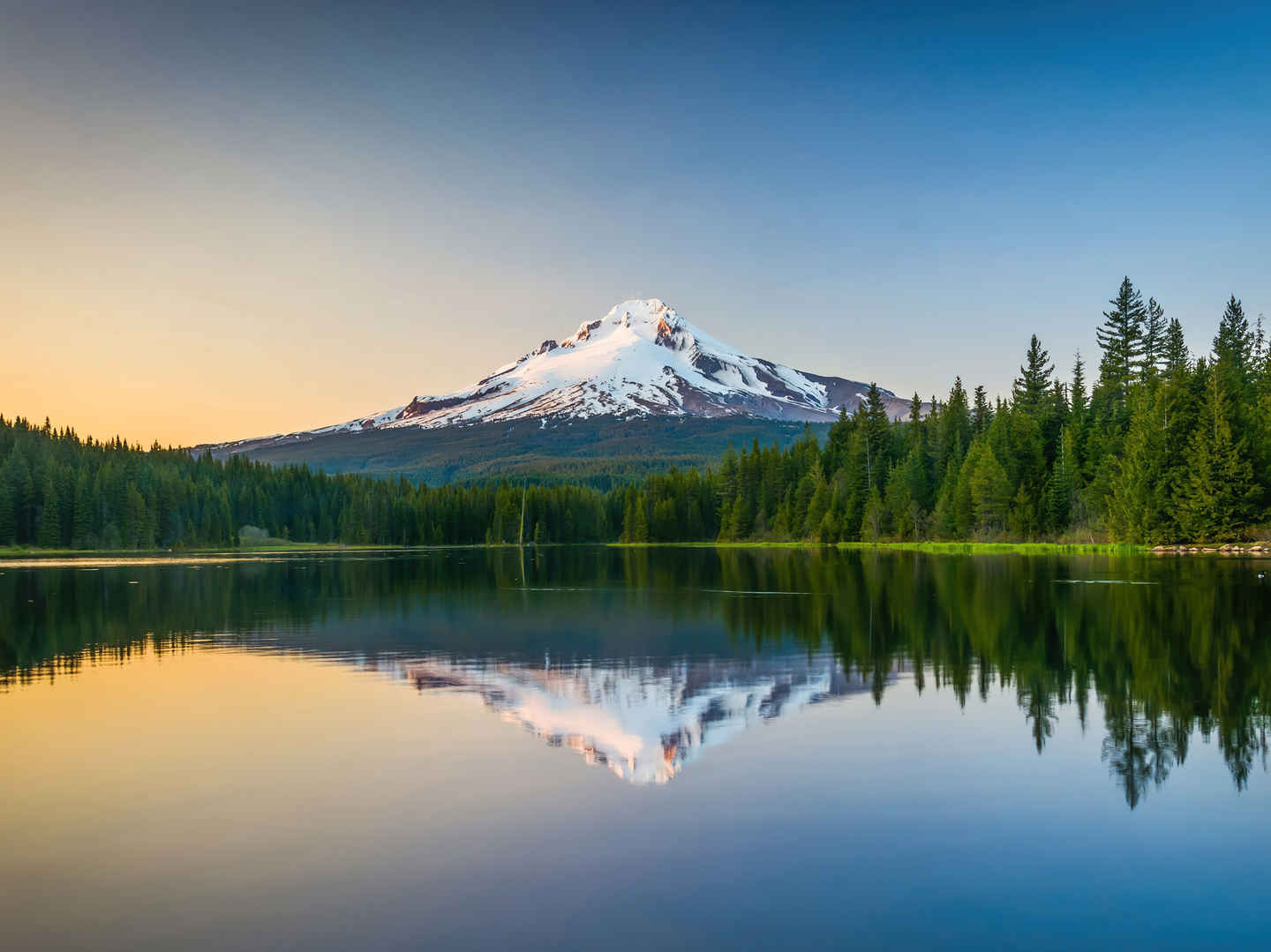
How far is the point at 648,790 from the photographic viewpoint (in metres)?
13.0

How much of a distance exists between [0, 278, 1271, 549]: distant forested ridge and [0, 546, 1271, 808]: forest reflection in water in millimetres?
22904

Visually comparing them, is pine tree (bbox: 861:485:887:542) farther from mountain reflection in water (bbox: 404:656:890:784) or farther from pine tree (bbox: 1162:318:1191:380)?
mountain reflection in water (bbox: 404:656:890:784)

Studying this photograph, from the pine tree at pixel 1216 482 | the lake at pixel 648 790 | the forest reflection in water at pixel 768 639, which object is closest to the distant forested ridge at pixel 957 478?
the pine tree at pixel 1216 482

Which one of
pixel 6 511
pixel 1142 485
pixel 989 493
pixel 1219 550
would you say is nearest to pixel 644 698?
pixel 1219 550

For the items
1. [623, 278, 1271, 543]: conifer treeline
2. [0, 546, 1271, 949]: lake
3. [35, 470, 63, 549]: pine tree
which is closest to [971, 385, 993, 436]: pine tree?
[623, 278, 1271, 543]: conifer treeline

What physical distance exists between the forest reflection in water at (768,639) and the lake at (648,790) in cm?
18

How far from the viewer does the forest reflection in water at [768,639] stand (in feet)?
56.6

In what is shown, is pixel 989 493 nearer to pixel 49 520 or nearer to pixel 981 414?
pixel 981 414

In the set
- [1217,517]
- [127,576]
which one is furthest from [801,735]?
[1217,517]

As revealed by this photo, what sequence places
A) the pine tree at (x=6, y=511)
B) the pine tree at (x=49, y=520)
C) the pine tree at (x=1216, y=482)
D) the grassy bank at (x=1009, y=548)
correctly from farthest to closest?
the pine tree at (x=49, y=520), the pine tree at (x=6, y=511), the grassy bank at (x=1009, y=548), the pine tree at (x=1216, y=482)

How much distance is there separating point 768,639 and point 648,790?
16.0m

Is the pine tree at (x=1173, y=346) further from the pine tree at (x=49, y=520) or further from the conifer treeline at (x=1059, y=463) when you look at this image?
the pine tree at (x=49, y=520)

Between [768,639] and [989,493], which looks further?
[989,493]

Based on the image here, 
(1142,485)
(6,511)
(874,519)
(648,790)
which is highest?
(6,511)
